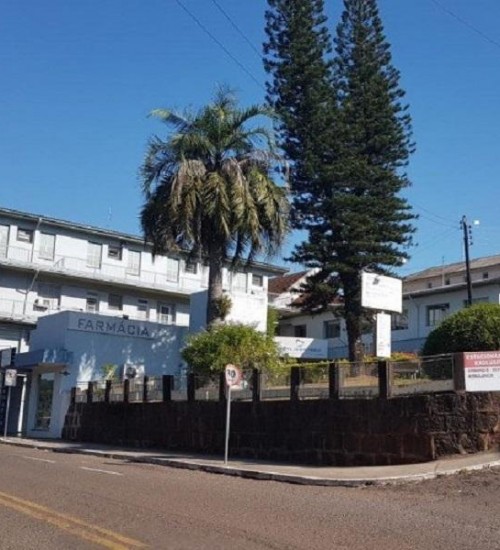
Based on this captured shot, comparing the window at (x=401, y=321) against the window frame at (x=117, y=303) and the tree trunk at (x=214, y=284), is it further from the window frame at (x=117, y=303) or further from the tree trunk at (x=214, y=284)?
the tree trunk at (x=214, y=284)

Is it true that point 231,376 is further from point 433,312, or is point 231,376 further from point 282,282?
point 282,282

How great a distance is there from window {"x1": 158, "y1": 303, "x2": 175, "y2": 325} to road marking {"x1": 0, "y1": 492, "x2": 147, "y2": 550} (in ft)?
128

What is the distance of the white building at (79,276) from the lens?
4456 cm

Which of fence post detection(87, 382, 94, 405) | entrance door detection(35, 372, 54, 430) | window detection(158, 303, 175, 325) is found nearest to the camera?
fence post detection(87, 382, 94, 405)

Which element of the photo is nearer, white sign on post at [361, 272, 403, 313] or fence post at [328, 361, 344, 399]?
fence post at [328, 361, 344, 399]

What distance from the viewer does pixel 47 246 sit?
4650 cm

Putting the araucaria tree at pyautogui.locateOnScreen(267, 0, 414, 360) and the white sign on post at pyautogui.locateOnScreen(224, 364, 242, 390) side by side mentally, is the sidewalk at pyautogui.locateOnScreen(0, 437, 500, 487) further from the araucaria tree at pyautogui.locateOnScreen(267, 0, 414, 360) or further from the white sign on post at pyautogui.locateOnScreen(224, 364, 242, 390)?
the araucaria tree at pyautogui.locateOnScreen(267, 0, 414, 360)

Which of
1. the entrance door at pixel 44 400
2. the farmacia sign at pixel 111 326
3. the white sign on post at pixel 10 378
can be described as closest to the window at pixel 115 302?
the entrance door at pixel 44 400

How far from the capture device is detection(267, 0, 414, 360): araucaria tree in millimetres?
36125

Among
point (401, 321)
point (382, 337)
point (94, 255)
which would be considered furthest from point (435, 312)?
point (382, 337)

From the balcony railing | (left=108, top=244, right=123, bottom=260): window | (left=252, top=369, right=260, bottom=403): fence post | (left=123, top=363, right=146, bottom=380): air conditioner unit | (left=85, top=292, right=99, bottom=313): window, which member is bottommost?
(left=252, top=369, right=260, bottom=403): fence post

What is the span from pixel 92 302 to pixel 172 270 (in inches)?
237

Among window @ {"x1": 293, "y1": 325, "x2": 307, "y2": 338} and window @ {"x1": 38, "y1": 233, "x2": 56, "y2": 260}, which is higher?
window @ {"x1": 38, "y1": 233, "x2": 56, "y2": 260}

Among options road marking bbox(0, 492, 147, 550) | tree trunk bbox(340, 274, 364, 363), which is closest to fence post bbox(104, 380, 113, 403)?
tree trunk bbox(340, 274, 364, 363)
